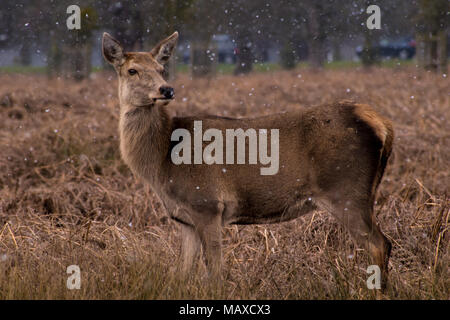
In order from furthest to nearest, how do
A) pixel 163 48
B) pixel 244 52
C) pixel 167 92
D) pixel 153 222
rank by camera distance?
1. pixel 244 52
2. pixel 153 222
3. pixel 163 48
4. pixel 167 92

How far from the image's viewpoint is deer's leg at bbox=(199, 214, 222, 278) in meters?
4.89

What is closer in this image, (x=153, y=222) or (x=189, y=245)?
(x=189, y=245)

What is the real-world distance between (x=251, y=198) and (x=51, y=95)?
909cm

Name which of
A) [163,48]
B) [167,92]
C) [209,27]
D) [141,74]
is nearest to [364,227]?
[167,92]

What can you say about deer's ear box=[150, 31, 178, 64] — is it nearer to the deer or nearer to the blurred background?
the deer

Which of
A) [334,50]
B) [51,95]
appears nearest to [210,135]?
[51,95]

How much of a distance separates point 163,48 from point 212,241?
170 cm

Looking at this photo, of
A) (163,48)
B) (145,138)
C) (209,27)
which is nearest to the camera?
(145,138)

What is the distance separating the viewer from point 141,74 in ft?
16.7

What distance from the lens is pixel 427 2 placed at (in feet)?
61.8

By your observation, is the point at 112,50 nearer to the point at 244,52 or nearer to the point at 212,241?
the point at 212,241

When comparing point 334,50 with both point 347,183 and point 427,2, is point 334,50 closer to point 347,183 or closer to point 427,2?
point 427,2

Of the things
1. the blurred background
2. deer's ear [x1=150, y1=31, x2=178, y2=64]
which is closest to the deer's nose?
deer's ear [x1=150, y1=31, x2=178, y2=64]

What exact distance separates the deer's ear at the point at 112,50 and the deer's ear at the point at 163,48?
0.90 ft
